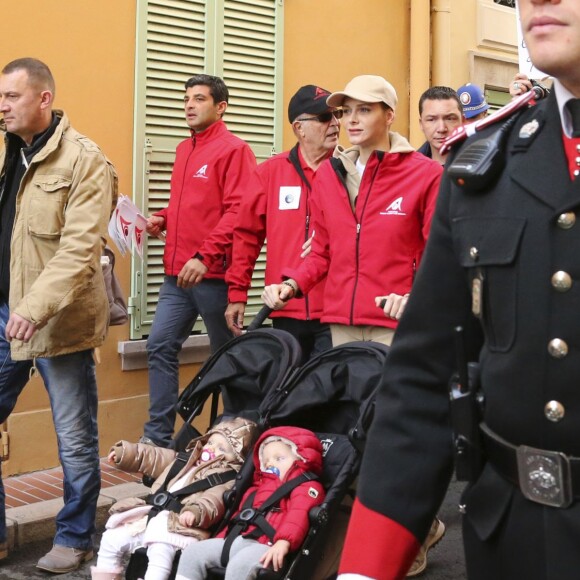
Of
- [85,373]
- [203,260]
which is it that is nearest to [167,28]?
[203,260]

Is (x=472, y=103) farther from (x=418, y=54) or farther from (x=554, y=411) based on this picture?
(x=554, y=411)

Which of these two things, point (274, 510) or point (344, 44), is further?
point (344, 44)

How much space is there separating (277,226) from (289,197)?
6.7 inches

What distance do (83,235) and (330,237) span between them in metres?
1.13

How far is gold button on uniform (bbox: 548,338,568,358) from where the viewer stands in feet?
5.81

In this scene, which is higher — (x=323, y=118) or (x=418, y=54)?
(x=418, y=54)

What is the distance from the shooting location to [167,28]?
750cm

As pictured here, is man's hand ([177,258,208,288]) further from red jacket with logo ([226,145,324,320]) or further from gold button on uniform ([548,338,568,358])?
gold button on uniform ([548,338,568,358])

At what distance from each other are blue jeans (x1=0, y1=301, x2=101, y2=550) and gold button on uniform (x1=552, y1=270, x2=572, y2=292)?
372cm

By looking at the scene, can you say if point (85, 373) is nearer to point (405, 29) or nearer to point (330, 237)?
point (330, 237)

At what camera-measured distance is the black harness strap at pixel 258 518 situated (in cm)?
391

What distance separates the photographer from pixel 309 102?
626cm

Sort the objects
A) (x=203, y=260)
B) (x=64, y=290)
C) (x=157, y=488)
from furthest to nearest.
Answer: (x=203, y=260) < (x=64, y=290) < (x=157, y=488)

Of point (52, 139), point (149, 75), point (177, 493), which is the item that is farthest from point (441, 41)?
point (177, 493)
